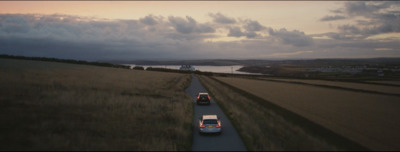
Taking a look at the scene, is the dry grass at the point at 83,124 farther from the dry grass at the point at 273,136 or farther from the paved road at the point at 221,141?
the dry grass at the point at 273,136

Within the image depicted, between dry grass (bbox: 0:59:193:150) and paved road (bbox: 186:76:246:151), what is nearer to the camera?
dry grass (bbox: 0:59:193:150)

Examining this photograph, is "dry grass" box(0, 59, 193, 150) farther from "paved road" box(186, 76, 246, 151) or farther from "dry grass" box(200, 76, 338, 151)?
"dry grass" box(200, 76, 338, 151)

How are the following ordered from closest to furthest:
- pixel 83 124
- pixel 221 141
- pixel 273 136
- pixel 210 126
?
A: pixel 221 141
pixel 273 136
pixel 210 126
pixel 83 124

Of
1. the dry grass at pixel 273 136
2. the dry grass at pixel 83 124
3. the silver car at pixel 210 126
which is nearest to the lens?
the dry grass at pixel 83 124

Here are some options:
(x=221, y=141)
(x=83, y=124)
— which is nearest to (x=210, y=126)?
(x=221, y=141)

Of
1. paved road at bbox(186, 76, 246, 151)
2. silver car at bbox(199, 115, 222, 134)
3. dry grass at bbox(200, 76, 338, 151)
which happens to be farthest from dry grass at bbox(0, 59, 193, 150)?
dry grass at bbox(200, 76, 338, 151)

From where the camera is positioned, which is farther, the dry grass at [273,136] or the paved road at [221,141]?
the dry grass at [273,136]

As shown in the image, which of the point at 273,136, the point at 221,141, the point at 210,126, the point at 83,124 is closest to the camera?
the point at 221,141

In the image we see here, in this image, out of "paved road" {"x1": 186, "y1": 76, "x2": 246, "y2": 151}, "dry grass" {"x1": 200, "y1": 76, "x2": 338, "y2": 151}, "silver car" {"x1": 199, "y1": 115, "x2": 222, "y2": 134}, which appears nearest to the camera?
"paved road" {"x1": 186, "y1": 76, "x2": 246, "y2": 151}

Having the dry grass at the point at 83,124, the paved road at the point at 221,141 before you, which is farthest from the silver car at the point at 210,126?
the dry grass at the point at 83,124

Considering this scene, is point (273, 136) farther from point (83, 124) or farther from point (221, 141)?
point (83, 124)

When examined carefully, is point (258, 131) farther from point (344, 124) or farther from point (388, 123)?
point (388, 123)

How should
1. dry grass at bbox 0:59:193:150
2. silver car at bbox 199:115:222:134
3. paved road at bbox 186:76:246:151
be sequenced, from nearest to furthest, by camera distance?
1. dry grass at bbox 0:59:193:150
2. paved road at bbox 186:76:246:151
3. silver car at bbox 199:115:222:134
